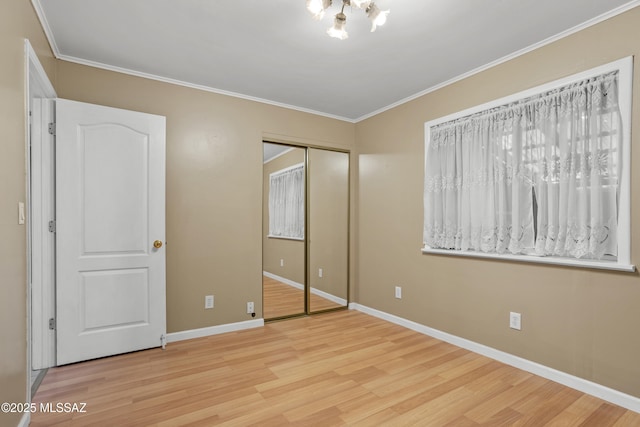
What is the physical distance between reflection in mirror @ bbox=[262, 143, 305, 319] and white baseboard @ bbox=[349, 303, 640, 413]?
4.52ft

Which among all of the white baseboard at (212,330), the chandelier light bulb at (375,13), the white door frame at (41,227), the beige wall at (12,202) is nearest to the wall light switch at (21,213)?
the beige wall at (12,202)

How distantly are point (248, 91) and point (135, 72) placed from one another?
41.6 inches

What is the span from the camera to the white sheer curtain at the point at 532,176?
215 centimetres

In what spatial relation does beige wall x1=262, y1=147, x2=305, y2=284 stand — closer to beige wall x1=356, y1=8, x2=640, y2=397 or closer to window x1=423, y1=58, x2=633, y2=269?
beige wall x1=356, y1=8, x2=640, y2=397

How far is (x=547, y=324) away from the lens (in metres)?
2.42

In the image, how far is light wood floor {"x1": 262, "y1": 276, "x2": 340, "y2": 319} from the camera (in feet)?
12.8

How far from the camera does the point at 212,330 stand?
3334 mm

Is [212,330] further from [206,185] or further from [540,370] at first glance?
[540,370]

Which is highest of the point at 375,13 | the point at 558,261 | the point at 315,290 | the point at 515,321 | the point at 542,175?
the point at 375,13

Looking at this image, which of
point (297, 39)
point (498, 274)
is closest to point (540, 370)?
point (498, 274)

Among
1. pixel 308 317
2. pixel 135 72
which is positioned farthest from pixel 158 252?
pixel 308 317

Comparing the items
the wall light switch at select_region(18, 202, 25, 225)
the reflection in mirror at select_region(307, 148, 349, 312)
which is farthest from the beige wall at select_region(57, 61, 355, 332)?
the wall light switch at select_region(18, 202, 25, 225)

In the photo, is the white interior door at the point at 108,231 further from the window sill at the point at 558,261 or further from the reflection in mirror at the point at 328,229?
the window sill at the point at 558,261

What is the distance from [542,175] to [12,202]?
3.38 metres
